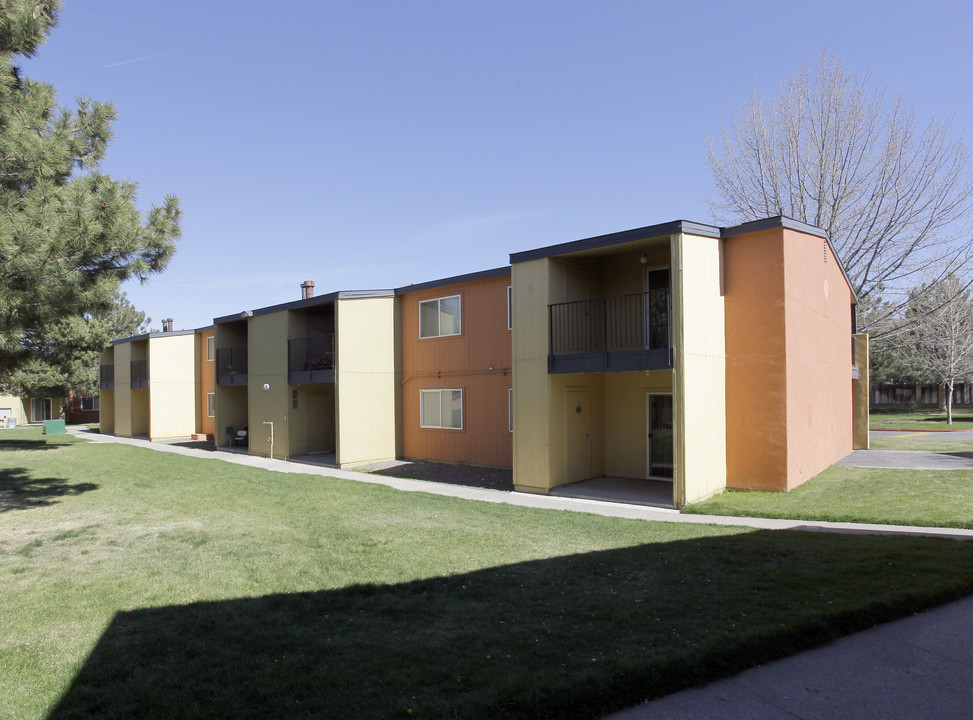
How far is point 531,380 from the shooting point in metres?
13.0

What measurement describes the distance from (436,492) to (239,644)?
824 centimetres

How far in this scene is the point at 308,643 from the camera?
4785mm

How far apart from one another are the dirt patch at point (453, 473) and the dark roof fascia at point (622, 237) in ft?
16.1

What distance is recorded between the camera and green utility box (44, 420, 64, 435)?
33500 mm

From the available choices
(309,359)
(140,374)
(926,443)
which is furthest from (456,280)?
(140,374)

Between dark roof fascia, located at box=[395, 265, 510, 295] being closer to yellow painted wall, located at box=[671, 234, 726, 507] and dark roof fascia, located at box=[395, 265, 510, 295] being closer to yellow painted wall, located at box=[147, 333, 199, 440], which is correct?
yellow painted wall, located at box=[671, 234, 726, 507]

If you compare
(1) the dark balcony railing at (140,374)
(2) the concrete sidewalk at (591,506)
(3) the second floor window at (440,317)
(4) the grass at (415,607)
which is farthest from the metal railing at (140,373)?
(4) the grass at (415,607)

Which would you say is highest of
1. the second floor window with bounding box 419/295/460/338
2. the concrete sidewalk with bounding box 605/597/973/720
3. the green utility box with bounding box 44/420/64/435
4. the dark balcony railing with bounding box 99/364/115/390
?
the second floor window with bounding box 419/295/460/338

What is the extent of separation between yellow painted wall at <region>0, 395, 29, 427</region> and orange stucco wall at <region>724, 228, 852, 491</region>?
4796cm

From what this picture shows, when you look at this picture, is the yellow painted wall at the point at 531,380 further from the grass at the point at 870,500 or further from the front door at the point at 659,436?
the grass at the point at 870,500

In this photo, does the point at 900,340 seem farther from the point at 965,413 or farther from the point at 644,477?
the point at 644,477

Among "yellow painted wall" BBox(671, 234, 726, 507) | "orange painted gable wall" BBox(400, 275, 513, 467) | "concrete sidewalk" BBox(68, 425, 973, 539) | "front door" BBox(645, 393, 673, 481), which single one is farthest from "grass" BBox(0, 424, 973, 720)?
"orange painted gable wall" BBox(400, 275, 513, 467)

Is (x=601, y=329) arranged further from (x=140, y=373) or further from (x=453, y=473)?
(x=140, y=373)

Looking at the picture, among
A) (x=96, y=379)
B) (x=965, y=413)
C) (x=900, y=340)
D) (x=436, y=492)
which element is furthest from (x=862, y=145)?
(x=96, y=379)
